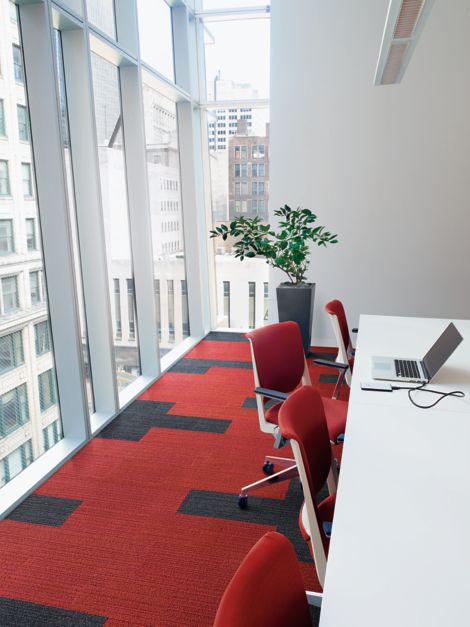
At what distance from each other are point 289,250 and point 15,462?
9.92 feet

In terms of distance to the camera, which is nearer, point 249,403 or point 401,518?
point 401,518

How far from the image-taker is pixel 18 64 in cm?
295

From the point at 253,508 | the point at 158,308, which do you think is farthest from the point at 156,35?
the point at 253,508

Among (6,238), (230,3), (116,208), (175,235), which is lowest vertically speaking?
(175,235)

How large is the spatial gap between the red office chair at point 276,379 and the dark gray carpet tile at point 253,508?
0.07 meters

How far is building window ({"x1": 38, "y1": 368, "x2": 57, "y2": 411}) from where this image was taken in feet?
10.7

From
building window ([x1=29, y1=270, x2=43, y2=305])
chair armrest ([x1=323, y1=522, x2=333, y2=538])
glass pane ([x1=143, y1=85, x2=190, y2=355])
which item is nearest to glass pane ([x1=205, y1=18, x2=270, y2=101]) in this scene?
glass pane ([x1=143, y1=85, x2=190, y2=355])

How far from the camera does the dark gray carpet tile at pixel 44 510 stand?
269 centimetres

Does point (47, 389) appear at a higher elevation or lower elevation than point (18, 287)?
lower

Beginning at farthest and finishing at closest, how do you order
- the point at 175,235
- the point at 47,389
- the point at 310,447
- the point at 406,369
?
the point at 175,235, the point at 47,389, the point at 406,369, the point at 310,447

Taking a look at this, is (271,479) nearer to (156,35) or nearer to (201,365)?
(201,365)

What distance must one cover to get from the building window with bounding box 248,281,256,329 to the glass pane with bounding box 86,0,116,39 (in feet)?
10.2

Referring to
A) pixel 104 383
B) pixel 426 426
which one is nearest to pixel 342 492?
pixel 426 426

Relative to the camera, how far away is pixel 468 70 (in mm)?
4867
